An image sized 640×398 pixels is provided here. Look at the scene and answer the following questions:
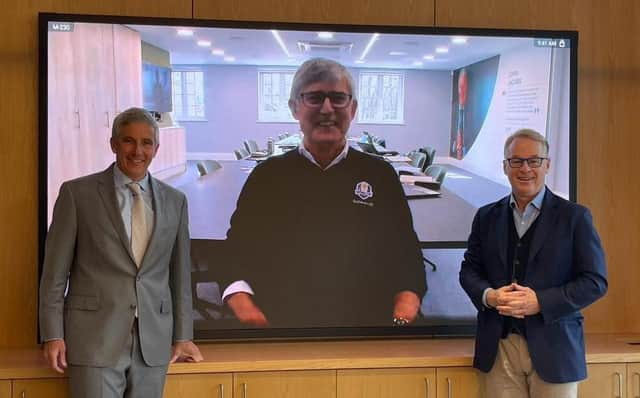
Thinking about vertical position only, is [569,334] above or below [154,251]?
below

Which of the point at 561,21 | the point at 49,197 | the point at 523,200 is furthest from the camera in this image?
the point at 561,21

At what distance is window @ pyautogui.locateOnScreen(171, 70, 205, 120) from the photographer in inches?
121

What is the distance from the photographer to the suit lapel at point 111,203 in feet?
8.04

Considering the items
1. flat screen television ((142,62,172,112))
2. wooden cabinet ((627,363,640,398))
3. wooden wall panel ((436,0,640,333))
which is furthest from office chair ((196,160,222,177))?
wooden cabinet ((627,363,640,398))

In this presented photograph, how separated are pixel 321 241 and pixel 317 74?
0.83 meters

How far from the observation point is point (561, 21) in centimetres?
336

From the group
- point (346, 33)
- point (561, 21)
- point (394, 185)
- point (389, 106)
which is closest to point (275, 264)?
point (394, 185)

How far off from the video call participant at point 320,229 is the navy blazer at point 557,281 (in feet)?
2.11

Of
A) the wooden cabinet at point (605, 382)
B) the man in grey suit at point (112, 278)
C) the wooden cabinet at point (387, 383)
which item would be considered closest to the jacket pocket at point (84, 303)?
the man in grey suit at point (112, 278)

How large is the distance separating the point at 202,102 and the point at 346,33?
794 millimetres

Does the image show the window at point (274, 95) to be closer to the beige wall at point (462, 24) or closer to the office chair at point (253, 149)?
the office chair at point (253, 149)

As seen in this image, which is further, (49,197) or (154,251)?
(49,197)

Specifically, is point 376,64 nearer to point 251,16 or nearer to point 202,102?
point 251,16

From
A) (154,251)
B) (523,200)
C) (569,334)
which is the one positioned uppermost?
(523,200)
